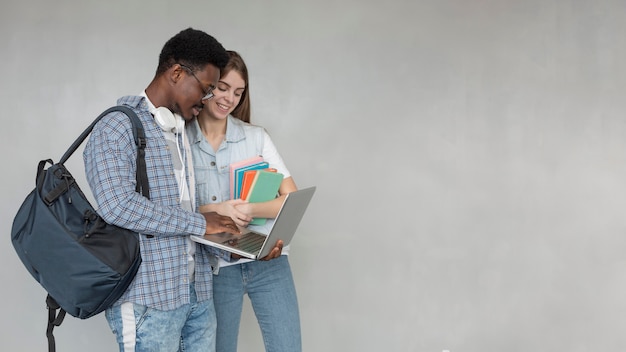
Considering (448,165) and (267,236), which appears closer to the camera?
(267,236)

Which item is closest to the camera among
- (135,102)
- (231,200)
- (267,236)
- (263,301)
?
(135,102)

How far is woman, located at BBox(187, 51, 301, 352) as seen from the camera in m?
2.14

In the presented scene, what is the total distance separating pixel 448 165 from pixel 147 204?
6.21ft

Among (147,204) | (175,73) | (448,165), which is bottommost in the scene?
(147,204)

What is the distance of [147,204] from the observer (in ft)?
5.35

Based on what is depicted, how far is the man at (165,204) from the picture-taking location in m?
1.62

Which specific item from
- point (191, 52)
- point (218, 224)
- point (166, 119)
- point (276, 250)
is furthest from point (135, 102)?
point (276, 250)

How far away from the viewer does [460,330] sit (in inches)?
128

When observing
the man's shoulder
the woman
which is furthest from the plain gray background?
the man's shoulder

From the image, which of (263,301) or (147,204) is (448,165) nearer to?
(263,301)

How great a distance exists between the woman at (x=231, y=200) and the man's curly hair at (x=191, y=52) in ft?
1.08

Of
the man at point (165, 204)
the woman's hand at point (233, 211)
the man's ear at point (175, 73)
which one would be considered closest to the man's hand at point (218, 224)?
the man at point (165, 204)

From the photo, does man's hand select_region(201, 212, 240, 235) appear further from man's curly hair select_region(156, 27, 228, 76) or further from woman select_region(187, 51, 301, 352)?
man's curly hair select_region(156, 27, 228, 76)

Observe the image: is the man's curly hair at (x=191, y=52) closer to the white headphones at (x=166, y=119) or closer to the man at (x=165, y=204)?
the man at (x=165, y=204)
